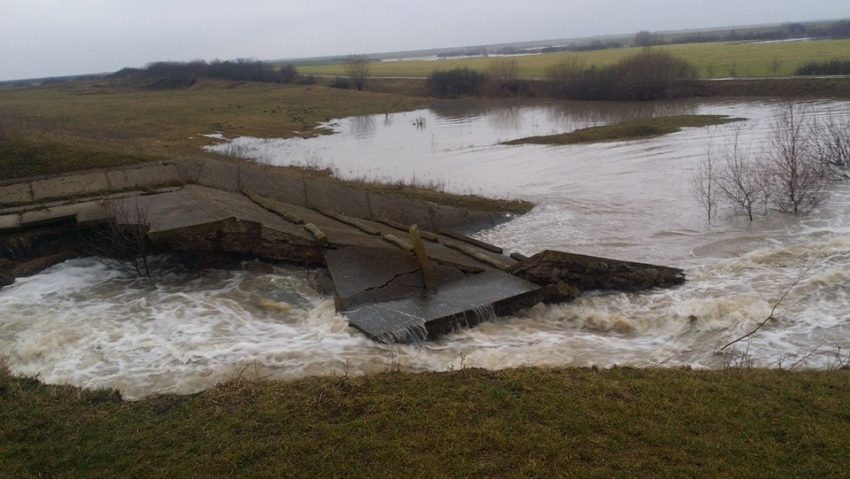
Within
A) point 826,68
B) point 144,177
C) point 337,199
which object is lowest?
point 337,199

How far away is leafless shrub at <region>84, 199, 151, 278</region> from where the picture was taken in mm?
10297

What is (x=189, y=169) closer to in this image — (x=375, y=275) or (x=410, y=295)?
(x=375, y=275)

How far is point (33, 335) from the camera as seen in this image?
319 inches

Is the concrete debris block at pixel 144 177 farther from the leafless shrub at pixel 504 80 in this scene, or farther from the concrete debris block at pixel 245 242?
the leafless shrub at pixel 504 80

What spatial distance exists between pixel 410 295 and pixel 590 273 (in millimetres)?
3176

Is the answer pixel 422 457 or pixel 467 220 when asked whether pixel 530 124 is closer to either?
pixel 467 220

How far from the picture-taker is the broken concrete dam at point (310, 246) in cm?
900

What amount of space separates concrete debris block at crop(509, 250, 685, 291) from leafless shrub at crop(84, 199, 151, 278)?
6.46 metres

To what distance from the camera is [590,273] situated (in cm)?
1020

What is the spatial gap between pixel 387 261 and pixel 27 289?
590cm

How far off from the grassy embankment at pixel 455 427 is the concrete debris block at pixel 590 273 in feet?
13.3

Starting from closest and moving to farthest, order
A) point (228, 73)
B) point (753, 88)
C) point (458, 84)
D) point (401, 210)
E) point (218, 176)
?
point (218, 176) < point (401, 210) < point (753, 88) < point (458, 84) < point (228, 73)

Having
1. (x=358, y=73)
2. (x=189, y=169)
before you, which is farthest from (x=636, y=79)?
(x=189, y=169)

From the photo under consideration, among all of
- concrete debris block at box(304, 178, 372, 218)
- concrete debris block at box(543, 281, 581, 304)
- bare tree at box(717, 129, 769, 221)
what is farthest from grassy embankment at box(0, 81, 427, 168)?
bare tree at box(717, 129, 769, 221)
